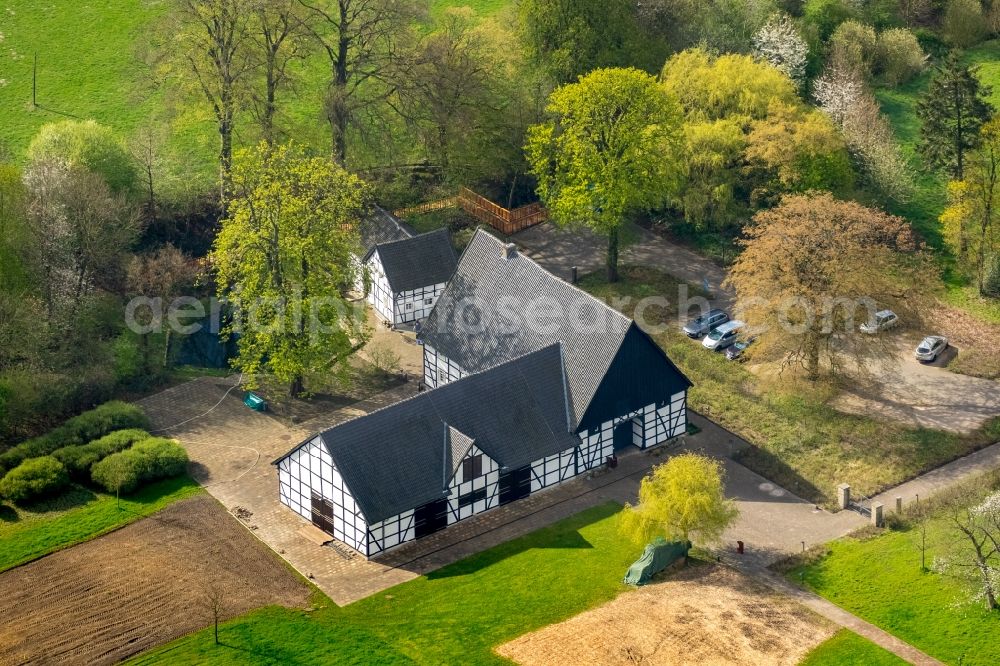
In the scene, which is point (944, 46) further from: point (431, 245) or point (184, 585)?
point (184, 585)

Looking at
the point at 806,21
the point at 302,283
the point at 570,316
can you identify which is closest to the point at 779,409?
A: the point at 570,316

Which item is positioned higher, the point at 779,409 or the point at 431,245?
the point at 431,245

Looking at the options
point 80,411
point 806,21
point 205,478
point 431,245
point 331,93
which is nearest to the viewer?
point 205,478

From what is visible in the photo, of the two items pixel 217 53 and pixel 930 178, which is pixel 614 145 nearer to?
pixel 930 178

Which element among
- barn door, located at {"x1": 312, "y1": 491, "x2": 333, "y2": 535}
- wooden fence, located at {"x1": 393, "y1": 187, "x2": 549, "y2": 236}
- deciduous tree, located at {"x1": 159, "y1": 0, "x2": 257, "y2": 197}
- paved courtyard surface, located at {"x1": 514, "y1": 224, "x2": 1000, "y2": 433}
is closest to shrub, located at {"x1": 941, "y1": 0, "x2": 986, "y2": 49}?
paved courtyard surface, located at {"x1": 514, "y1": 224, "x2": 1000, "y2": 433}

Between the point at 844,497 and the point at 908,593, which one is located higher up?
the point at 844,497

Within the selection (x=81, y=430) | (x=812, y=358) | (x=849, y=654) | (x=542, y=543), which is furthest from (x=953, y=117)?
(x=81, y=430)
